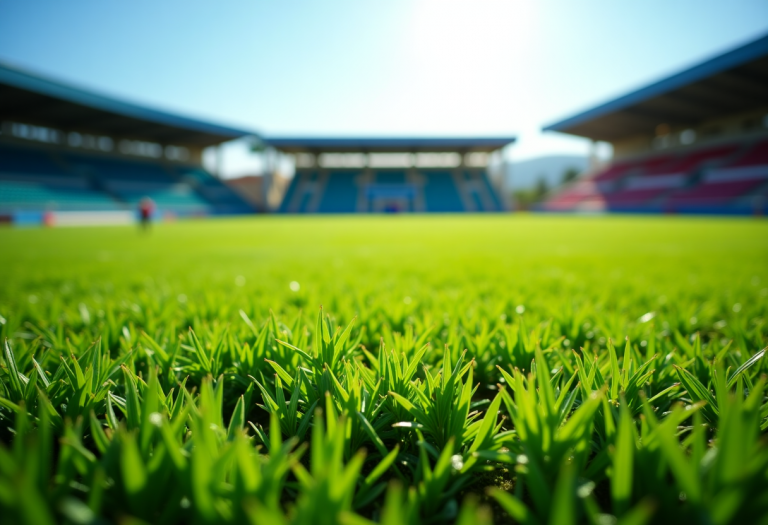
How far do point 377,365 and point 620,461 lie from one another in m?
0.51

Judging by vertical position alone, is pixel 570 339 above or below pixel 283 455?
below

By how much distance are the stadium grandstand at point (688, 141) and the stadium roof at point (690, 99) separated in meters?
0.05

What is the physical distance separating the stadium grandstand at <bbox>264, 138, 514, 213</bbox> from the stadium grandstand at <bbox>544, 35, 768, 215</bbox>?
828cm

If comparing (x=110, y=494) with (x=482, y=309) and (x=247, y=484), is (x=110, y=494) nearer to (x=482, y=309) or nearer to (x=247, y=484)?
(x=247, y=484)

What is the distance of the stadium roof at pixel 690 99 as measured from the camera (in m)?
19.8

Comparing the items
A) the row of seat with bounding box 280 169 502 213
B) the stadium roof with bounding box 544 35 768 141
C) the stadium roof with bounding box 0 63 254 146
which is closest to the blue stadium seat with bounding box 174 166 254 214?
the stadium roof with bounding box 0 63 254 146

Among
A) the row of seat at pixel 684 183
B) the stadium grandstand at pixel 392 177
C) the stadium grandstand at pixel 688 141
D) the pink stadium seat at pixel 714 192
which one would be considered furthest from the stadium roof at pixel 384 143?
the pink stadium seat at pixel 714 192

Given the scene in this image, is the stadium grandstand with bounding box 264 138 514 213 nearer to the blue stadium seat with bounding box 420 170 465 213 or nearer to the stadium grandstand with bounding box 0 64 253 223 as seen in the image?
the blue stadium seat with bounding box 420 170 465 213

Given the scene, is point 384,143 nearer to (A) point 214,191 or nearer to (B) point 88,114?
(A) point 214,191

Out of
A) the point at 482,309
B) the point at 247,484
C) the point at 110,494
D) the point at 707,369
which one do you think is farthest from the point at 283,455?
the point at 482,309

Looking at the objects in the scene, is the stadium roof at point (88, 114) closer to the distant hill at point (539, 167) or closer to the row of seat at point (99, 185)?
the row of seat at point (99, 185)

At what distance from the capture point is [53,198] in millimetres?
23531

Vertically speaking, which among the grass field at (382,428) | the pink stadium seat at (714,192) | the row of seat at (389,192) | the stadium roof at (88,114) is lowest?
the grass field at (382,428)

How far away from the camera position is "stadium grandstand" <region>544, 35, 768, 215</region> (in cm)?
2177
